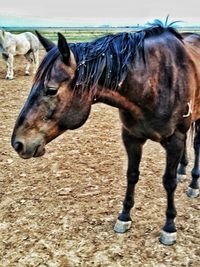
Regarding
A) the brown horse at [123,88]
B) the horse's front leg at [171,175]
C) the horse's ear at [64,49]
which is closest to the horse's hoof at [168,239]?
the horse's front leg at [171,175]

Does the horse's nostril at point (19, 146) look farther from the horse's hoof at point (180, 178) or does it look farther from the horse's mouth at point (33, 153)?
the horse's hoof at point (180, 178)

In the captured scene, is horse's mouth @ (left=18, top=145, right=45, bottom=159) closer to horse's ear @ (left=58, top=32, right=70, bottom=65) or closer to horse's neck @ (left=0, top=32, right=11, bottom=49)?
horse's ear @ (left=58, top=32, right=70, bottom=65)

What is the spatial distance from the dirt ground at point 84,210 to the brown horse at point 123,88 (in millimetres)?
627

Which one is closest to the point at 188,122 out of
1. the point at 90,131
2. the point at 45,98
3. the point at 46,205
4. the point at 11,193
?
the point at 45,98

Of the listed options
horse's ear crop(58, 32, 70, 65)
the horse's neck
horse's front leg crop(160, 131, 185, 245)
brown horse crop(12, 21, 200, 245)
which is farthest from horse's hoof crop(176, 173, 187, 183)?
the horse's neck

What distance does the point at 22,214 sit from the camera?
10.4 ft

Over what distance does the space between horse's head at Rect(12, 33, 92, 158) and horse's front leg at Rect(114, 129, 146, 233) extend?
735mm

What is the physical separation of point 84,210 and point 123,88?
1.56 meters

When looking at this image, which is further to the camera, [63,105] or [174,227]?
[174,227]

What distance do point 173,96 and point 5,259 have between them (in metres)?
1.82

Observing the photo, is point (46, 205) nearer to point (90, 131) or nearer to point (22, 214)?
point (22, 214)

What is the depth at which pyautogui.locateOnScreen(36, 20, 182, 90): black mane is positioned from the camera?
195cm

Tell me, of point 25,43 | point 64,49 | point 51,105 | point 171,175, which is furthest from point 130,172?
point 25,43

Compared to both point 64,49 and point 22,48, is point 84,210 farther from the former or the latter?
point 22,48
